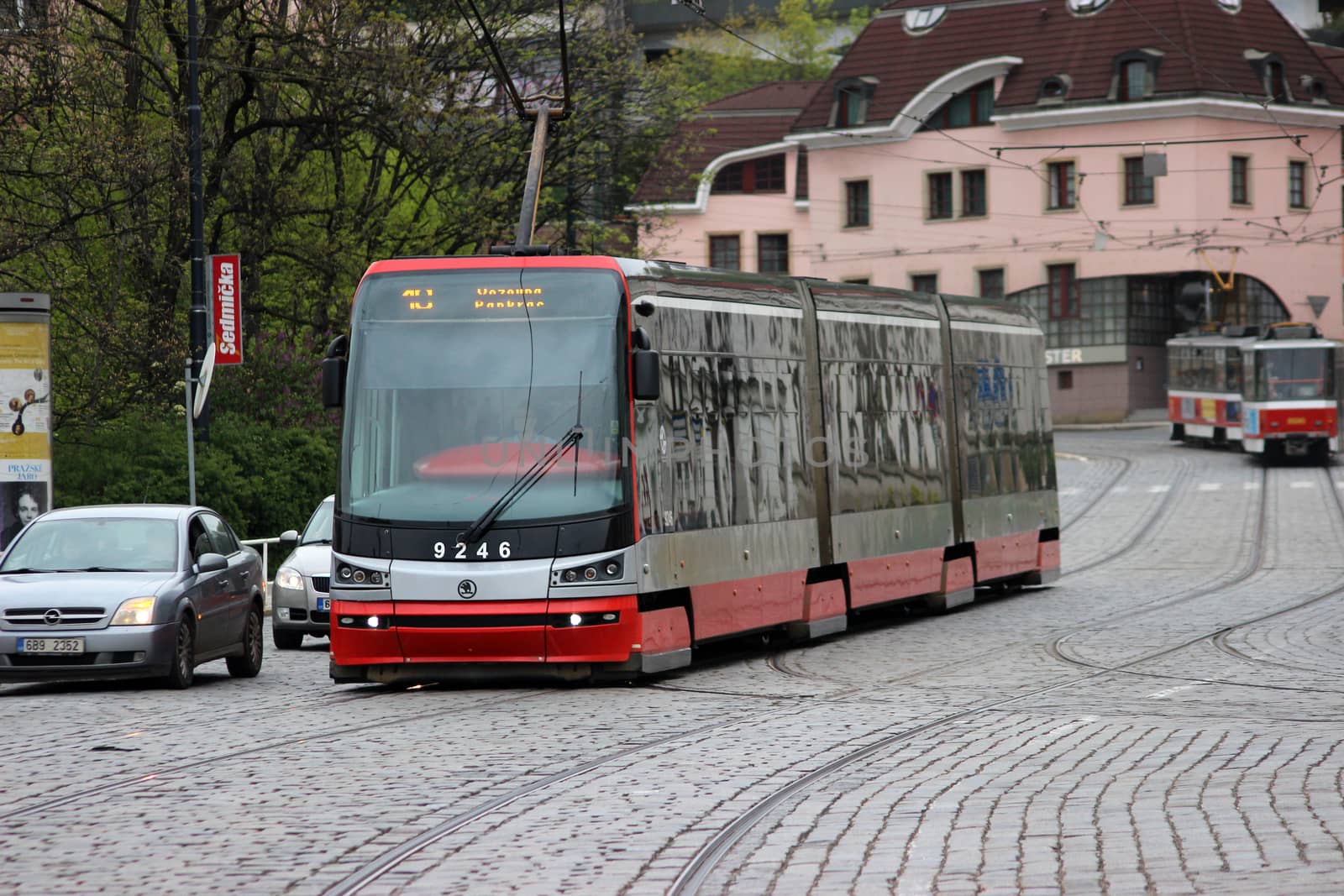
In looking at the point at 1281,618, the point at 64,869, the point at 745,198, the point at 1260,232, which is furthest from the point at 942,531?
the point at 745,198

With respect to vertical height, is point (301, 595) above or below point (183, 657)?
above

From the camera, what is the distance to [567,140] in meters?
38.5

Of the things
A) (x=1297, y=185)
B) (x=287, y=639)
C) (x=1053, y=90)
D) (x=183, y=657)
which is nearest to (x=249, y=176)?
(x=287, y=639)

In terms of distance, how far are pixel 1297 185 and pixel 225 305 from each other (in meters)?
52.6

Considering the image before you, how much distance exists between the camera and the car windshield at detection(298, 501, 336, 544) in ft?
75.2

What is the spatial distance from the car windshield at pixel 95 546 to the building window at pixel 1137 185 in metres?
57.7

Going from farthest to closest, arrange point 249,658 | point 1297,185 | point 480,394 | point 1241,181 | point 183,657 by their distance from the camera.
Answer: point 1297,185 → point 1241,181 → point 249,658 → point 183,657 → point 480,394

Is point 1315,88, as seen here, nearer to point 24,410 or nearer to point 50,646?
point 24,410

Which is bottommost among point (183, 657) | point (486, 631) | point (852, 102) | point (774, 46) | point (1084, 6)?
point (183, 657)

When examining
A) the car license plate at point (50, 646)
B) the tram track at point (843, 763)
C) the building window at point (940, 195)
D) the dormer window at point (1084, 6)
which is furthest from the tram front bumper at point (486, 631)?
the building window at point (940, 195)

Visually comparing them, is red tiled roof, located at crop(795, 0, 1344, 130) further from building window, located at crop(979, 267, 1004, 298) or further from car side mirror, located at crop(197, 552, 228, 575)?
car side mirror, located at crop(197, 552, 228, 575)

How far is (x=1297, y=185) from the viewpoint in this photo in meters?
73.5

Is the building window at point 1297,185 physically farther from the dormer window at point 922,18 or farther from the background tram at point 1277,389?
the background tram at point 1277,389

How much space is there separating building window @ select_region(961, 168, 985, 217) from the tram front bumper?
61783mm
